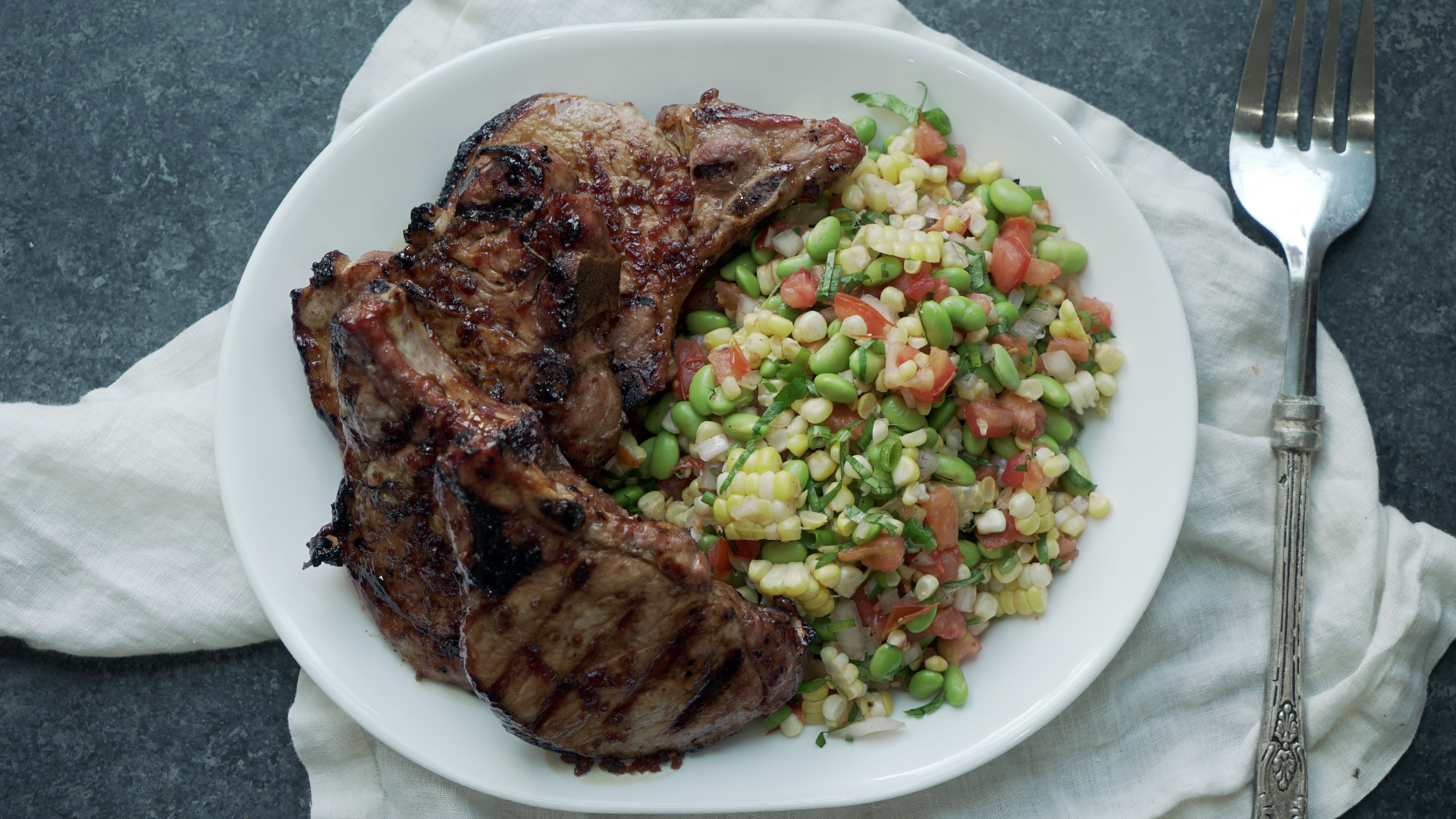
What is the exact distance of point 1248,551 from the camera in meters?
3.99

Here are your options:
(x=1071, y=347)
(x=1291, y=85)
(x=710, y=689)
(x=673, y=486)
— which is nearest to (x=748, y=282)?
(x=673, y=486)

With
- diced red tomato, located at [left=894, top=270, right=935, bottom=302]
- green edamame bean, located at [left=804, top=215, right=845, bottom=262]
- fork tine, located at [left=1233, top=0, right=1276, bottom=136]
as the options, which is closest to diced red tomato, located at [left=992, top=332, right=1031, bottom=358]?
diced red tomato, located at [left=894, top=270, right=935, bottom=302]

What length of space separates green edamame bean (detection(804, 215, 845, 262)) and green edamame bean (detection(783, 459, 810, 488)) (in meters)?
0.80

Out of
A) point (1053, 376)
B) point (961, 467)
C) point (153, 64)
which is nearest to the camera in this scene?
point (961, 467)

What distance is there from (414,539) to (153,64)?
2798 millimetres

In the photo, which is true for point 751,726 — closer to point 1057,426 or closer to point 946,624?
point 946,624

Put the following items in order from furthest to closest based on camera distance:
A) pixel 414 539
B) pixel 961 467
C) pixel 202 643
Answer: pixel 202 643
pixel 961 467
pixel 414 539

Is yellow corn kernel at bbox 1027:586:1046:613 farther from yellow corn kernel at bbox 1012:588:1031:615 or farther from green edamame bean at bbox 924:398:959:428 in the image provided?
green edamame bean at bbox 924:398:959:428

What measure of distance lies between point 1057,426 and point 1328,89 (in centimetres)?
211

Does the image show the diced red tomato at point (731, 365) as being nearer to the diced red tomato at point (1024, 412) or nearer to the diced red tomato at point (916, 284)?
the diced red tomato at point (916, 284)

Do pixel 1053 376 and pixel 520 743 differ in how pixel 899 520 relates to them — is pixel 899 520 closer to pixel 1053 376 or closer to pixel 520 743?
pixel 1053 376

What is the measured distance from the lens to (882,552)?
3.32 meters

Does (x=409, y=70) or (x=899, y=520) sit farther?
(x=409, y=70)

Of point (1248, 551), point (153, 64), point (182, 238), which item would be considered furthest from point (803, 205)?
point (153, 64)
